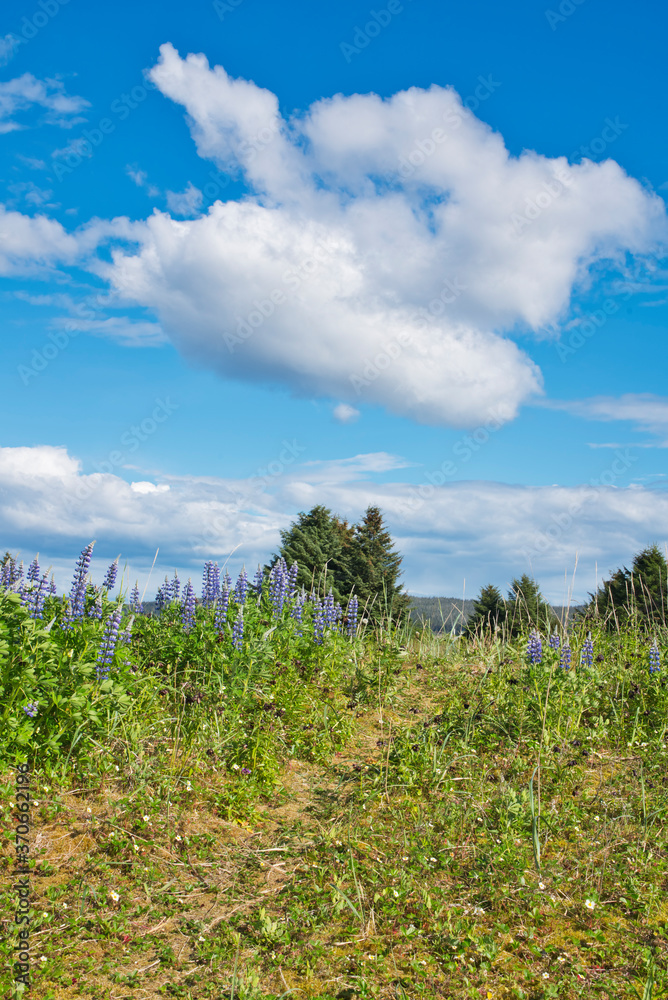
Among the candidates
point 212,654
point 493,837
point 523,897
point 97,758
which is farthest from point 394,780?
point 97,758

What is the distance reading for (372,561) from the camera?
33219 millimetres

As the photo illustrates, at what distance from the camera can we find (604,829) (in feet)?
19.5

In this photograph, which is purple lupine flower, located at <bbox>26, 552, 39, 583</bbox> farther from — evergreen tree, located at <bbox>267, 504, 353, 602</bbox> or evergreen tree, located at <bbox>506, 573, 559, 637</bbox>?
evergreen tree, located at <bbox>267, 504, 353, 602</bbox>

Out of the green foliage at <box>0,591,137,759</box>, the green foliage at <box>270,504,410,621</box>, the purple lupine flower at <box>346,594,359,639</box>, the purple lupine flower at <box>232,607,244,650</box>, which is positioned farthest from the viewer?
the green foliage at <box>270,504,410,621</box>

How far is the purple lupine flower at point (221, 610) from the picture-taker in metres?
7.93

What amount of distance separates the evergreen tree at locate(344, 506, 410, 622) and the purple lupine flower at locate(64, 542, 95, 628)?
21749 mm

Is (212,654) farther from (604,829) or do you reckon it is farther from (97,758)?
(604,829)

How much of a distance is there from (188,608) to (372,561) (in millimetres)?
25268

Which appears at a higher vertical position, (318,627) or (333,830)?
(318,627)

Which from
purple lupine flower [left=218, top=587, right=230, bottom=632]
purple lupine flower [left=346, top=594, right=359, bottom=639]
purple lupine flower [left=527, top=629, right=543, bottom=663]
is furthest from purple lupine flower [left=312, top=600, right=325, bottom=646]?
purple lupine flower [left=527, top=629, right=543, bottom=663]

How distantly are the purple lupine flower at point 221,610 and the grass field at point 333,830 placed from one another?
388 millimetres

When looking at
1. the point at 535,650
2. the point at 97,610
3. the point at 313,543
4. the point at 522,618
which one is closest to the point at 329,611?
the point at 535,650

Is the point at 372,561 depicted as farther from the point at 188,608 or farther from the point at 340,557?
the point at 188,608

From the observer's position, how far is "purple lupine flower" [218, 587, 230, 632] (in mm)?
7926
